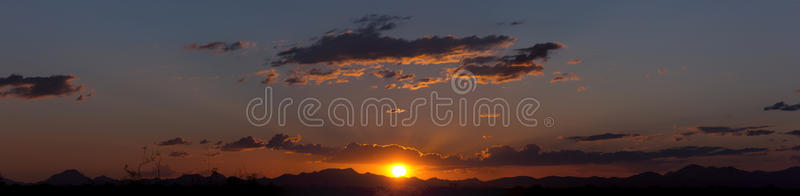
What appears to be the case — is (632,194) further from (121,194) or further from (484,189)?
(121,194)

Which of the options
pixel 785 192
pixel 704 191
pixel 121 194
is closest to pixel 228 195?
pixel 121 194

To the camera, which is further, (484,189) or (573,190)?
(484,189)

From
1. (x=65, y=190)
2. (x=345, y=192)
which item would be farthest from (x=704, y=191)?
(x=65, y=190)

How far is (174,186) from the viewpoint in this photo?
294 ft

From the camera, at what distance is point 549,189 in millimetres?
90625

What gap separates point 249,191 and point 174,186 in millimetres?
9733

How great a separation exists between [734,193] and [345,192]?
50.2 metres

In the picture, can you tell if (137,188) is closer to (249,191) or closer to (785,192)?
(249,191)

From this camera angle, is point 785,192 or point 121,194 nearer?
point 121,194

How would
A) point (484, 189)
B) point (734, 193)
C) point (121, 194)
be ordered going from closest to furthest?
point (121, 194) < point (734, 193) < point (484, 189)

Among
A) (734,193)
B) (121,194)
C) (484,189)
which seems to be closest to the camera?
(121,194)

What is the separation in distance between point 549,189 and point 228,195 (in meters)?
41.5

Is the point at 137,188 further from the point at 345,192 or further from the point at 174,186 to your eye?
the point at 345,192

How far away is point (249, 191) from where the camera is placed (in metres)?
90.4
